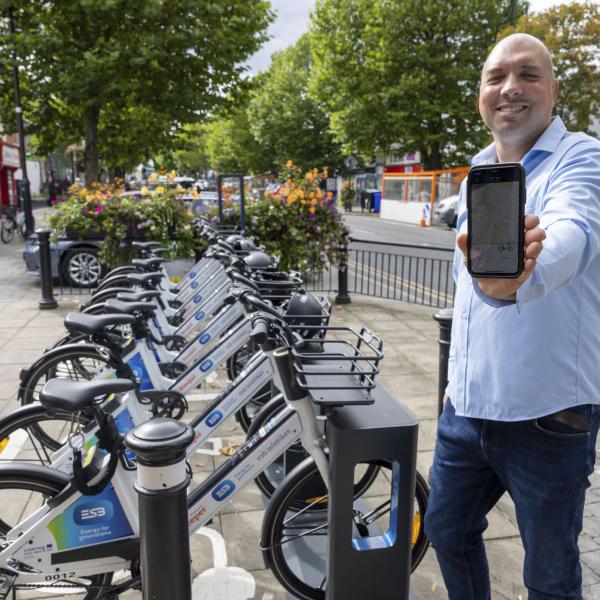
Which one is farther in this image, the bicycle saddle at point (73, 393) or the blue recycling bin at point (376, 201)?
the blue recycling bin at point (376, 201)

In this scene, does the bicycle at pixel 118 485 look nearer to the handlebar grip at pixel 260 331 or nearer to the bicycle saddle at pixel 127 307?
the handlebar grip at pixel 260 331

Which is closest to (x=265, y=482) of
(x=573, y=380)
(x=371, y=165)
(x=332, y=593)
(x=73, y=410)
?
(x=332, y=593)

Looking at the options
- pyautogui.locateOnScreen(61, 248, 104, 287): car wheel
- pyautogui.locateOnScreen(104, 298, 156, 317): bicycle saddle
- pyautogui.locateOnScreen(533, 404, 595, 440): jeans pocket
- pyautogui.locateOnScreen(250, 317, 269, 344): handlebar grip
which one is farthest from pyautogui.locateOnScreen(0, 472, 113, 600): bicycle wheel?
pyautogui.locateOnScreen(61, 248, 104, 287): car wheel

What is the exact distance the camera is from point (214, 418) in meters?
2.96

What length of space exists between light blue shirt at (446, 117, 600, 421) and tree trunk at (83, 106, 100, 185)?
1535cm

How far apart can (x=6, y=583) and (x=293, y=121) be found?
42827 mm

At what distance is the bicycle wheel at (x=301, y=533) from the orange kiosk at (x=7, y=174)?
2371 cm

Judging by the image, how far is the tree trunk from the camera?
609 inches

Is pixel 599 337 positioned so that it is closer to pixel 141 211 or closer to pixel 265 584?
pixel 265 584

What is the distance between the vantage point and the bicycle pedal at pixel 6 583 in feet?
7.54

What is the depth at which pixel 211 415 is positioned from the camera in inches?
117

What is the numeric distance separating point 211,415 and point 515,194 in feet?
6.70

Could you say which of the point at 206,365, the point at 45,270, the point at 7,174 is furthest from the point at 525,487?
the point at 7,174

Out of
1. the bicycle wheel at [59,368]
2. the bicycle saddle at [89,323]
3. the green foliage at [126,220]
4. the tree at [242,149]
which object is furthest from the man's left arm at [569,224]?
the tree at [242,149]
